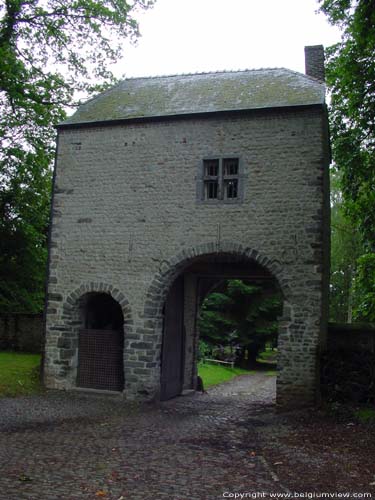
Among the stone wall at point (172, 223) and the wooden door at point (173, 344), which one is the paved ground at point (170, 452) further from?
the wooden door at point (173, 344)

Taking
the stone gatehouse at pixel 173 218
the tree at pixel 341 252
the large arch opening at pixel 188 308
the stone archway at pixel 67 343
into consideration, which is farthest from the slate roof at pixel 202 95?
the tree at pixel 341 252

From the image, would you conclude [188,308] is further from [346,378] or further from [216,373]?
[216,373]

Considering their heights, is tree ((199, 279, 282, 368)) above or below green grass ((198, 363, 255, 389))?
above

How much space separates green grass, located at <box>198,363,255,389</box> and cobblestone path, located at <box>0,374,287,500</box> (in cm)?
873

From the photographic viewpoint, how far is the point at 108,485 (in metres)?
6.68

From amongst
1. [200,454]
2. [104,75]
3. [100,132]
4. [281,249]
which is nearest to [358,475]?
[200,454]

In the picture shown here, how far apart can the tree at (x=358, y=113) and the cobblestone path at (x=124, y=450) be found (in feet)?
18.7

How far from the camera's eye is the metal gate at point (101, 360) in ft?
46.9

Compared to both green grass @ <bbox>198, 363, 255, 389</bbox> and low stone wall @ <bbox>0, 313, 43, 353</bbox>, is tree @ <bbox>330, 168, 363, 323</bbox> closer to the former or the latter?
green grass @ <bbox>198, 363, 255, 389</bbox>

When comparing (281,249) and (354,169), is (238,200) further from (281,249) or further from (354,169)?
(354,169)

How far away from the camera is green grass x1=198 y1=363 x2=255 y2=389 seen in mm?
22564

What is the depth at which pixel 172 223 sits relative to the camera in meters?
14.0

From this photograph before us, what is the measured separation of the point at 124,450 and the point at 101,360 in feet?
20.1

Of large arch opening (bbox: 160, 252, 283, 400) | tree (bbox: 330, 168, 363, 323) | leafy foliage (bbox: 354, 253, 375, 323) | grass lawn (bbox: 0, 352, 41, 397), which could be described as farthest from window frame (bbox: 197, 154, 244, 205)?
tree (bbox: 330, 168, 363, 323)
